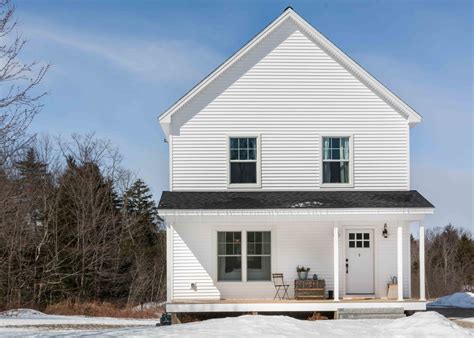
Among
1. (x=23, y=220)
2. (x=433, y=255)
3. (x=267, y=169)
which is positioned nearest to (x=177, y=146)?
(x=267, y=169)

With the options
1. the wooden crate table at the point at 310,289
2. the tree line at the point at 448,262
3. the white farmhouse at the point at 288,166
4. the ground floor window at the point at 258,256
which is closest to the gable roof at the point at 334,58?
the white farmhouse at the point at 288,166

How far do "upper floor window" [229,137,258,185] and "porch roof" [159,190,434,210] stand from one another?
1.43ft

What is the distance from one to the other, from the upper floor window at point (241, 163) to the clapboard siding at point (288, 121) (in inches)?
9.0

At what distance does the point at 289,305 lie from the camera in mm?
17391

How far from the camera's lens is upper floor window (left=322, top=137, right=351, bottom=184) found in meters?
19.0

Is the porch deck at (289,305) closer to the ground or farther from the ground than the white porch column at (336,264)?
closer to the ground

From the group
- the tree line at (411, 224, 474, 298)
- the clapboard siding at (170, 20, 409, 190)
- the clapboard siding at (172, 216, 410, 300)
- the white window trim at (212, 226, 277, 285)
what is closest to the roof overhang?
the clapboard siding at (172, 216, 410, 300)

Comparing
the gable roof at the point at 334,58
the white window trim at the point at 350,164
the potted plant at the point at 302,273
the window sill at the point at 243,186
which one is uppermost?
the gable roof at the point at 334,58

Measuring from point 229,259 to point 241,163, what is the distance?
2.84m

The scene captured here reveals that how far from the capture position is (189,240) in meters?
18.6

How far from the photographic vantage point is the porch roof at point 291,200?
17469 millimetres

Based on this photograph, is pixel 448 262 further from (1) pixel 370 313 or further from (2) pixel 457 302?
(1) pixel 370 313

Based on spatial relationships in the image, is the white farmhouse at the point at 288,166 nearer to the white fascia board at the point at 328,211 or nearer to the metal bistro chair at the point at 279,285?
the metal bistro chair at the point at 279,285

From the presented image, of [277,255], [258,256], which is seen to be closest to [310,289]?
[277,255]
